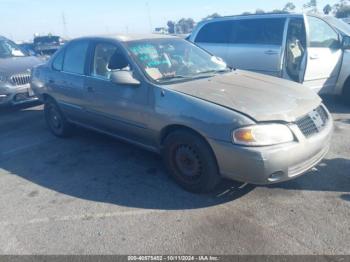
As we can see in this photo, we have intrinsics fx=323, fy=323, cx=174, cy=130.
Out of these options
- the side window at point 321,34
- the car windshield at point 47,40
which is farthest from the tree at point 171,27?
the side window at point 321,34

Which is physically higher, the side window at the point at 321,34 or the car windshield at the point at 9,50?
the side window at the point at 321,34

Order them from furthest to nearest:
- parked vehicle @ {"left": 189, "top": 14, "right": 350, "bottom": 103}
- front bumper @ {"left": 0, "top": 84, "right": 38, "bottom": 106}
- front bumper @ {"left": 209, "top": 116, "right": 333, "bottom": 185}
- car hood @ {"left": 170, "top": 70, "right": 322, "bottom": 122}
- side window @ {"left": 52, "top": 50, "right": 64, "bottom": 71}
Result: front bumper @ {"left": 0, "top": 84, "right": 38, "bottom": 106} < parked vehicle @ {"left": 189, "top": 14, "right": 350, "bottom": 103} < side window @ {"left": 52, "top": 50, "right": 64, "bottom": 71} < car hood @ {"left": 170, "top": 70, "right": 322, "bottom": 122} < front bumper @ {"left": 209, "top": 116, "right": 333, "bottom": 185}

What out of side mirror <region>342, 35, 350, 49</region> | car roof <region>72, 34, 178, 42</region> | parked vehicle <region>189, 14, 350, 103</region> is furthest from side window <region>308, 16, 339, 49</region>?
car roof <region>72, 34, 178, 42</region>

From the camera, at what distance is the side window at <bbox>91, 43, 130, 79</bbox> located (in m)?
3.95

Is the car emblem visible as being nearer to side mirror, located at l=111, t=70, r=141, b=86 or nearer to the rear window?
side mirror, located at l=111, t=70, r=141, b=86

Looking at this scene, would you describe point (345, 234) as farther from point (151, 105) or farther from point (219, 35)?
point (219, 35)

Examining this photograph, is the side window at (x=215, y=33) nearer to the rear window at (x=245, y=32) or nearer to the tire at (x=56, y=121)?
the rear window at (x=245, y=32)

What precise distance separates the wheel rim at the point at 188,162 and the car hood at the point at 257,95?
0.57m

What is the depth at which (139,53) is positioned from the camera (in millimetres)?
3906

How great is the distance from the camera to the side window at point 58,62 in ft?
16.7

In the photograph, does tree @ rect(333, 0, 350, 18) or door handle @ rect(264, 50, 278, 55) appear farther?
tree @ rect(333, 0, 350, 18)

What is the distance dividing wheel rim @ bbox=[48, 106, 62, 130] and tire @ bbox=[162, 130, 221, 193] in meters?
2.53

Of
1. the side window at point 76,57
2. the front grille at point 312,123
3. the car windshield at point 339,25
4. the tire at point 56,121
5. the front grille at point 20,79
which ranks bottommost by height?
the tire at point 56,121

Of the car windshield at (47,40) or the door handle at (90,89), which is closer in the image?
the door handle at (90,89)
